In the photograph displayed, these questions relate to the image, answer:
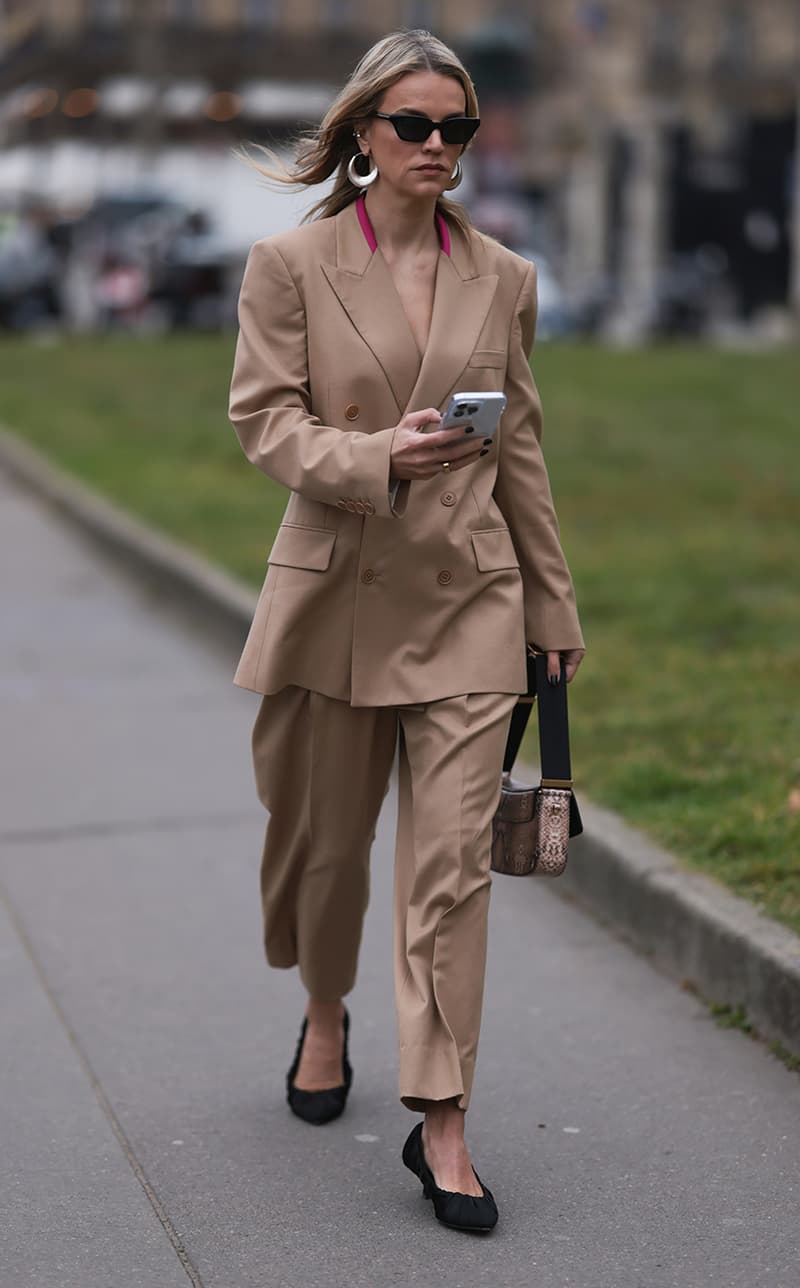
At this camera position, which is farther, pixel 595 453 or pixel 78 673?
pixel 595 453

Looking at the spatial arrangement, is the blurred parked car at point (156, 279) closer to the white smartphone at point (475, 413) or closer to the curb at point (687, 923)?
the curb at point (687, 923)

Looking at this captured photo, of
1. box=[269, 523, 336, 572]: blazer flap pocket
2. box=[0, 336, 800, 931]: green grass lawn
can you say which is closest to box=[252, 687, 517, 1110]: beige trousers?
box=[269, 523, 336, 572]: blazer flap pocket

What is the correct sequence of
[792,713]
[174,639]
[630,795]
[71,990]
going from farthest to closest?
[174,639] → [792,713] → [630,795] → [71,990]

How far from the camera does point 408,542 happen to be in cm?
364

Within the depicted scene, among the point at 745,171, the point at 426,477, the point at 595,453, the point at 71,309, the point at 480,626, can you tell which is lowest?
the point at 480,626

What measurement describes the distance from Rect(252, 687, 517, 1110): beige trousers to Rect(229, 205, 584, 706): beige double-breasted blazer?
0.30ft

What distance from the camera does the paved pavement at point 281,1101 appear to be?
3496mm

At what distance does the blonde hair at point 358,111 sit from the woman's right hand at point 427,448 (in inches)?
22.6

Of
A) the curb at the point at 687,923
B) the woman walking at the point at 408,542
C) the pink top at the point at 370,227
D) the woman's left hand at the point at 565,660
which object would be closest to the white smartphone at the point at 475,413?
the woman walking at the point at 408,542

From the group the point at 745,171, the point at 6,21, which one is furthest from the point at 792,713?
the point at 6,21

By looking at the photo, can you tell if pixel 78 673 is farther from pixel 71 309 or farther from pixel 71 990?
pixel 71 309

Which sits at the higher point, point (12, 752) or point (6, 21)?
point (6, 21)

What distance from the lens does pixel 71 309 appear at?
30.2m

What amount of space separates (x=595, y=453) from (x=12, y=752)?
25.6 feet
